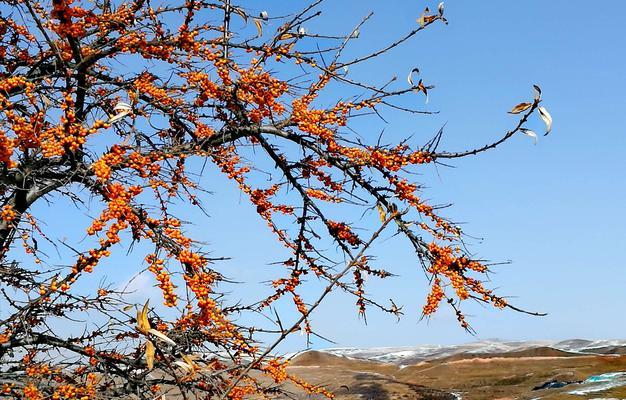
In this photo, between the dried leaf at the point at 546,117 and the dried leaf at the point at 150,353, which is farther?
the dried leaf at the point at 546,117

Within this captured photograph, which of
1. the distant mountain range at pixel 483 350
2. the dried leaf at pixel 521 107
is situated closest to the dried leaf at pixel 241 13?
the dried leaf at pixel 521 107

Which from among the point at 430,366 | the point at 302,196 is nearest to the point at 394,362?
the point at 430,366

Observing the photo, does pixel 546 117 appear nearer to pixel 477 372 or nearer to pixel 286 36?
pixel 286 36

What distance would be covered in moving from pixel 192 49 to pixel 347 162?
201 cm

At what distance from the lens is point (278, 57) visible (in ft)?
18.4

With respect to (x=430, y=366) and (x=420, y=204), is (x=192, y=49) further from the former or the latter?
(x=430, y=366)

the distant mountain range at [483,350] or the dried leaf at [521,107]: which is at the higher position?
the dried leaf at [521,107]

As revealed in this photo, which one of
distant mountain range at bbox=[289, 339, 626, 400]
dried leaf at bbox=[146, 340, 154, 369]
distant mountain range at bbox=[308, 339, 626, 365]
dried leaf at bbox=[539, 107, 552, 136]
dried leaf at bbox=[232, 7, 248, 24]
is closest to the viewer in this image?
dried leaf at bbox=[146, 340, 154, 369]

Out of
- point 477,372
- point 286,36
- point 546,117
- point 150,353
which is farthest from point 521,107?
point 477,372

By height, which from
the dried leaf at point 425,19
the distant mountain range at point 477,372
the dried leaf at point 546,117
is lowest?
the distant mountain range at point 477,372

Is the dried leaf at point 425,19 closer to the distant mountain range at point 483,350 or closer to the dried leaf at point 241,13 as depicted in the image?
the dried leaf at point 241,13

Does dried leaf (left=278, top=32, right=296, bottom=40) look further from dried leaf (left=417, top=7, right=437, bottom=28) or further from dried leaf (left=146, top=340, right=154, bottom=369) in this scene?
dried leaf (left=146, top=340, right=154, bottom=369)

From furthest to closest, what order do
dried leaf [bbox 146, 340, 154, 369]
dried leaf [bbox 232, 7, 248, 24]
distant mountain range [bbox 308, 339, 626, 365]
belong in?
distant mountain range [bbox 308, 339, 626, 365]
dried leaf [bbox 232, 7, 248, 24]
dried leaf [bbox 146, 340, 154, 369]

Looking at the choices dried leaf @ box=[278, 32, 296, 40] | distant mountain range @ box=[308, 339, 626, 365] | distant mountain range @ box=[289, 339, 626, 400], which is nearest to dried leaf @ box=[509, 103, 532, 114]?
dried leaf @ box=[278, 32, 296, 40]
